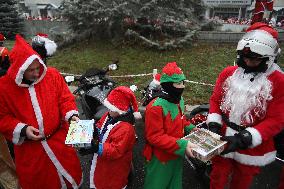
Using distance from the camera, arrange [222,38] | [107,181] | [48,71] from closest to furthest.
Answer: [107,181] < [48,71] < [222,38]

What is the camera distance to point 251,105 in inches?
109

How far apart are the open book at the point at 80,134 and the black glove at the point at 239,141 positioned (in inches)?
51.5

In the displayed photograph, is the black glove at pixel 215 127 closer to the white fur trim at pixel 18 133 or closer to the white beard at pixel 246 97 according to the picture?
the white beard at pixel 246 97

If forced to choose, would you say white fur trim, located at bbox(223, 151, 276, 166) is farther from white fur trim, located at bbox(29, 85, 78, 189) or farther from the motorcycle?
the motorcycle

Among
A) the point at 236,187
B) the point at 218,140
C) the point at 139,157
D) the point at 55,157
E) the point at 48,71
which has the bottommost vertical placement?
the point at 139,157

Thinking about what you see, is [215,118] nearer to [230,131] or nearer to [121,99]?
[230,131]

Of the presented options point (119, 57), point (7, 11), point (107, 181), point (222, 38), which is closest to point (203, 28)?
point (222, 38)

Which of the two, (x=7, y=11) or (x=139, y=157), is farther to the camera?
(x=7, y=11)

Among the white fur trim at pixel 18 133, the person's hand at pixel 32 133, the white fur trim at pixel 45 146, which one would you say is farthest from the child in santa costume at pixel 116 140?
the white fur trim at pixel 18 133

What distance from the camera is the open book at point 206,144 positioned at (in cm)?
249

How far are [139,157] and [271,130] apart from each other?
266 centimetres

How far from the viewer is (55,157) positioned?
3.06 m

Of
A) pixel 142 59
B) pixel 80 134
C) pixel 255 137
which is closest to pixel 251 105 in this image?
pixel 255 137

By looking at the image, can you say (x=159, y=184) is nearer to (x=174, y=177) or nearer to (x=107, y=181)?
(x=174, y=177)
